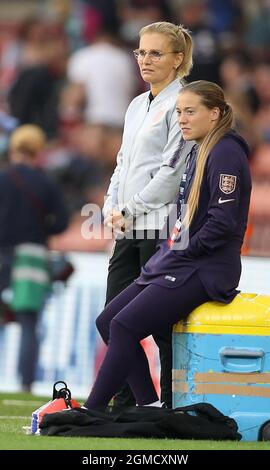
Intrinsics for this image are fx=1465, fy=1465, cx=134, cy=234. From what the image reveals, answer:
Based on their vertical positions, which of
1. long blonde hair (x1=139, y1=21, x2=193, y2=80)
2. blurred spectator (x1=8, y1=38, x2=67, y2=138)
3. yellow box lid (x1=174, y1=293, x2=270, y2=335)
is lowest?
yellow box lid (x1=174, y1=293, x2=270, y2=335)

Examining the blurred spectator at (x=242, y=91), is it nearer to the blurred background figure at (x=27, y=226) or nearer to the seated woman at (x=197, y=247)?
the blurred background figure at (x=27, y=226)

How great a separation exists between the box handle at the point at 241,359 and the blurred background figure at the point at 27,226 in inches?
176

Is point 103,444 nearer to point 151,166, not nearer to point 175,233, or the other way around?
point 175,233

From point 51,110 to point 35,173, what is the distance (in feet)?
15.2

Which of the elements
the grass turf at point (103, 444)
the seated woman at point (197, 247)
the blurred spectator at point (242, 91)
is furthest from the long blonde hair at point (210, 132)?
the blurred spectator at point (242, 91)

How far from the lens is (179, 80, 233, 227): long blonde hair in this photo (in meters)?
6.86

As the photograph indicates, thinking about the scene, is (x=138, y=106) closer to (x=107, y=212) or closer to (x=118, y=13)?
(x=107, y=212)

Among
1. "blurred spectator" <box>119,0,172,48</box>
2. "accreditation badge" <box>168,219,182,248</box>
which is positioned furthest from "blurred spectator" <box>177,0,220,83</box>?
"accreditation badge" <box>168,219,182,248</box>

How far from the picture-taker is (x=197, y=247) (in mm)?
6781

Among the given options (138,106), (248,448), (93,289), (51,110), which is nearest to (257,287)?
(93,289)

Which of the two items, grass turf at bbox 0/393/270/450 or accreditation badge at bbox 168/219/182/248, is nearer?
grass turf at bbox 0/393/270/450

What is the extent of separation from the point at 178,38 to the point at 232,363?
5.40 feet

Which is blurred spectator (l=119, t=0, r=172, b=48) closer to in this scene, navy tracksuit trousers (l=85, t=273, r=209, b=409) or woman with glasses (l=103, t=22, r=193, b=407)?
woman with glasses (l=103, t=22, r=193, b=407)

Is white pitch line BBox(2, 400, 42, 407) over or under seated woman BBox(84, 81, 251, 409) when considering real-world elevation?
under
